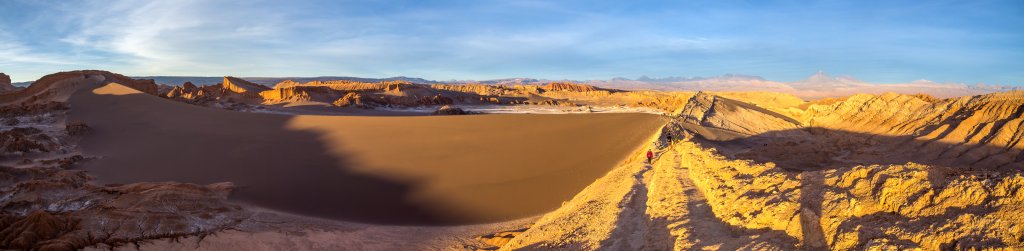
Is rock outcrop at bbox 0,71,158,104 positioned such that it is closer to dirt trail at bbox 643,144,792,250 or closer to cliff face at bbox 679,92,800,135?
dirt trail at bbox 643,144,792,250

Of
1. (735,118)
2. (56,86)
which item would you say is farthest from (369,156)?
(56,86)

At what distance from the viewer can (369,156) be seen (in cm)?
1507

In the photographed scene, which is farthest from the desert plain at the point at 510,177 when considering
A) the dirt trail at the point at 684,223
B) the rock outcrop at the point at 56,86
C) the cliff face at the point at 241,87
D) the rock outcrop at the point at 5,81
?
the cliff face at the point at 241,87

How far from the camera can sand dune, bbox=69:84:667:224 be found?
1136cm

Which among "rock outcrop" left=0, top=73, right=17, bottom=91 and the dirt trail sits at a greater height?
"rock outcrop" left=0, top=73, right=17, bottom=91

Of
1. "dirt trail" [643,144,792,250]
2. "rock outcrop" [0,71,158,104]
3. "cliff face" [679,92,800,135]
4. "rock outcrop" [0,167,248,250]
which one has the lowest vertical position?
"rock outcrop" [0,167,248,250]

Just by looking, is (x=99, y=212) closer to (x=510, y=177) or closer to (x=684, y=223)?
(x=510, y=177)

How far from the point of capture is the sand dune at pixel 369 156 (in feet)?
37.3

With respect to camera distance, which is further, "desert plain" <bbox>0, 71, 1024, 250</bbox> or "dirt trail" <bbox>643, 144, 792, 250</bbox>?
"dirt trail" <bbox>643, 144, 792, 250</bbox>

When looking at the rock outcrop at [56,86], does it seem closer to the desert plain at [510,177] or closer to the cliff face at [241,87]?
the desert plain at [510,177]

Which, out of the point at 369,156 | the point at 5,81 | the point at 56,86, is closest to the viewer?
the point at 369,156

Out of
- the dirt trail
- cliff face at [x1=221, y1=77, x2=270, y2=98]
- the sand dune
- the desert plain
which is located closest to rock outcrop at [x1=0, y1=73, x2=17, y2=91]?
cliff face at [x1=221, y1=77, x2=270, y2=98]

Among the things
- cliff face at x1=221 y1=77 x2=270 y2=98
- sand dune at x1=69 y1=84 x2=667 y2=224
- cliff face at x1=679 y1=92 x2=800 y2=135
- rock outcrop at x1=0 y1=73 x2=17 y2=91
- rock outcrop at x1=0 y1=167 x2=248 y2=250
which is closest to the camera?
rock outcrop at x1=0 y1=167 x2=248 y2=250

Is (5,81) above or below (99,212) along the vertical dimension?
above
